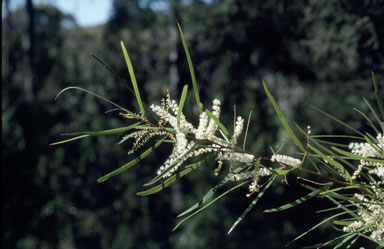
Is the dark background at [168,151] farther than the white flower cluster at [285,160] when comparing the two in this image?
Yes

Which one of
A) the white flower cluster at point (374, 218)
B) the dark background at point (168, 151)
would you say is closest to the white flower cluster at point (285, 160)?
the white flower cluster at point (374, 218)

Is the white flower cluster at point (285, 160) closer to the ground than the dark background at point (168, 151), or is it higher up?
higher up

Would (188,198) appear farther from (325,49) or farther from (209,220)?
(325,49)

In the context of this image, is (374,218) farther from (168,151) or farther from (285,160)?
(168,151)

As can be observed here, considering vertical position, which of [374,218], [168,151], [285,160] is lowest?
[168,151]

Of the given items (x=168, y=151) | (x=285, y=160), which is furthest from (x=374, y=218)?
(x=168, y=151)

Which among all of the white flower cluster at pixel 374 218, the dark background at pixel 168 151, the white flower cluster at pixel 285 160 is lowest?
the dark background at pixel 168 151

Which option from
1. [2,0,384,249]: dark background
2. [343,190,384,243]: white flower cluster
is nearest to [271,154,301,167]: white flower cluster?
[343,190,384,243]: white flower cluster

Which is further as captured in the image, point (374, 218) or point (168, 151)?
point (168, 151)

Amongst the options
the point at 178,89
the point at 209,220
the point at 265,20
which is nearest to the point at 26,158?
the point at 178,89

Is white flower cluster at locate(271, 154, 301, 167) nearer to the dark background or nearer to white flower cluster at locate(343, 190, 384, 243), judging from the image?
white flower cluster at locate(343, 190, 384, 243)

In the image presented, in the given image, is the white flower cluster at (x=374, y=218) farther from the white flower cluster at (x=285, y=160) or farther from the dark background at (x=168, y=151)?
the dark background at (x=168, y=151)
